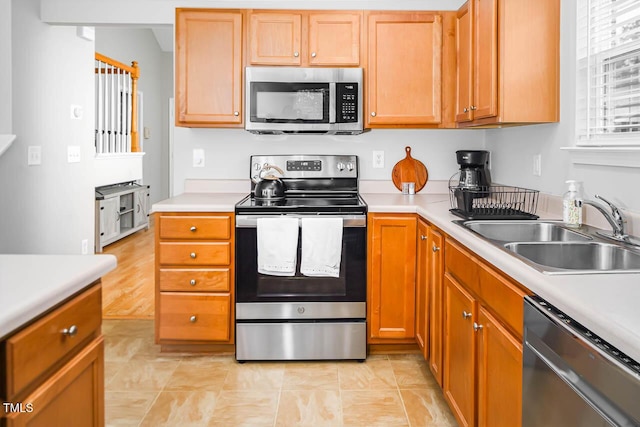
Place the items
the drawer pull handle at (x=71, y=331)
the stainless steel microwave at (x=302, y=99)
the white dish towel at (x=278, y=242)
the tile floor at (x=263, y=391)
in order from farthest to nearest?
the stainless steel microwave at (x=302, y=99) < the white dish towel at (x=278, y=242) < the tile floor at (x=263, y=391) < the drawer pull handle at (x=71, y=331)

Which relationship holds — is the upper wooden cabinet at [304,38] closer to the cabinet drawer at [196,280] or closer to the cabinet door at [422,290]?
the cabinet door at [422,290]

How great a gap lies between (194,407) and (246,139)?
5.96 ft

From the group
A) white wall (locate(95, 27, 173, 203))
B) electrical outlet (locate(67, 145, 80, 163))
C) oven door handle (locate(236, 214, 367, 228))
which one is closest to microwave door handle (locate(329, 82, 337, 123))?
oven door handle (locate(236, 214, 367, 228))

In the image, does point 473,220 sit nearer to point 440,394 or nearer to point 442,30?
point 440,394

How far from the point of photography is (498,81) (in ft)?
7.98

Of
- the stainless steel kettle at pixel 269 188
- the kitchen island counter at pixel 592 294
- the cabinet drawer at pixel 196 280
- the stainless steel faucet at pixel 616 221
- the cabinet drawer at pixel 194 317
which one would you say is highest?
the stainless steel kettle at pixel 269 188

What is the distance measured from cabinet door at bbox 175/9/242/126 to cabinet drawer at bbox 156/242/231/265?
31.2 inches

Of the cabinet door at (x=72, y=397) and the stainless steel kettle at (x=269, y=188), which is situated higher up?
the stainless steel kettle at (x=269, y=188)

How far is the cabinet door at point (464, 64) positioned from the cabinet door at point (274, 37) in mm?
946

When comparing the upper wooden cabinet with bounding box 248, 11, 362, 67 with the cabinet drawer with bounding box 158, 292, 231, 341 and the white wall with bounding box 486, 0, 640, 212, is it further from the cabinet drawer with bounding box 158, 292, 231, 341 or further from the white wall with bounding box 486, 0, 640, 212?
the cabinet drawer with bounding box 158, 292, 231, 341

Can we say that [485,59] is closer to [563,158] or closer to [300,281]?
[563,158]

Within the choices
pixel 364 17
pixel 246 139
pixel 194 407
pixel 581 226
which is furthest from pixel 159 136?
pixel 581 226

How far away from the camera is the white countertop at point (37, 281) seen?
948 mm

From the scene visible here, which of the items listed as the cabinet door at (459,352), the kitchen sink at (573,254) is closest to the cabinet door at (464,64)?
the cabinet door at (459,352)
